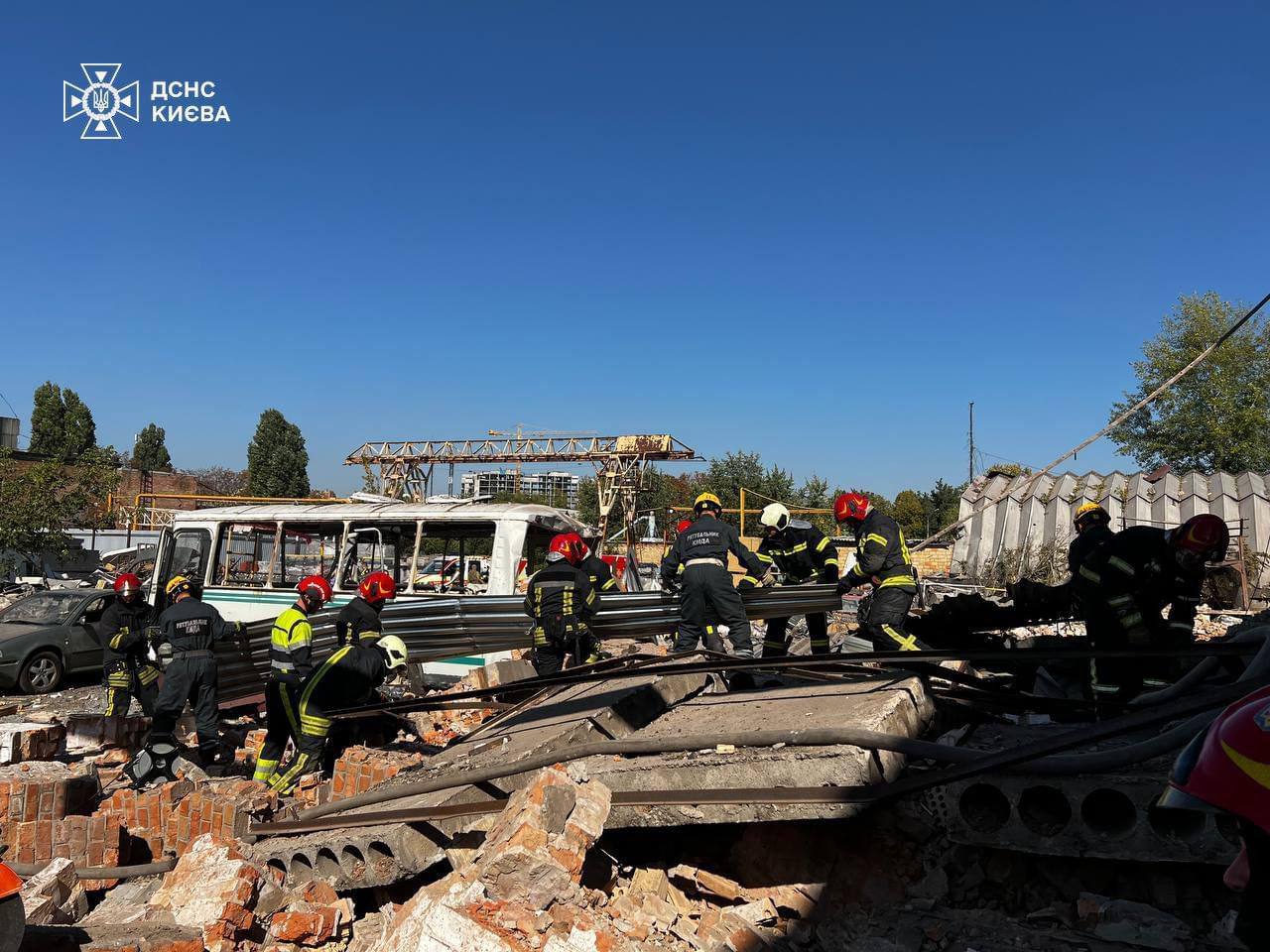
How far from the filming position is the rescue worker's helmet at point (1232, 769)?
6.40 feet

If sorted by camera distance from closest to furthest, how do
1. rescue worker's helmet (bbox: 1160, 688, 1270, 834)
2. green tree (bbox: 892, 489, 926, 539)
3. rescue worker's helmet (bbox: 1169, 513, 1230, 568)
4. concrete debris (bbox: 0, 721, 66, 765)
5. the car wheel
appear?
rescue worker's helmet (bbox: 1160, 688, 1270, 834), rescue worker's helmet (bbox: 1169, 513, 1230, 568), concrete debris (bbox: 0, 721, 66, 765), the car wheel, green tree (bbox: 892, 489, 926, 539)

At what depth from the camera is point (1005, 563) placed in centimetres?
1598

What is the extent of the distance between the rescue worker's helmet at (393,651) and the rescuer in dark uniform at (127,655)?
3.59 metres

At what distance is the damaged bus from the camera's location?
32.5ft

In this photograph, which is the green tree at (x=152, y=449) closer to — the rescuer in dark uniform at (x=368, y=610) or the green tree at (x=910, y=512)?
the green tree at (x=910, y=512)

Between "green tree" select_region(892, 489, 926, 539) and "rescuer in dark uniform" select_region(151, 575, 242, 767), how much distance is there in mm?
40935

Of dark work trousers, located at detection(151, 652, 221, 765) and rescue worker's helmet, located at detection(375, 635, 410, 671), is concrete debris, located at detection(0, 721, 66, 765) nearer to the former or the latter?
dark work trousers, located at detection(151, 652, 221, 765)

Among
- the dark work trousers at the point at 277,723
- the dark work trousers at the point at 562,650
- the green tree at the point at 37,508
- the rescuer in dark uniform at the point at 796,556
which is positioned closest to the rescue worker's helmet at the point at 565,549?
the dark work trousers at the point at 562,650

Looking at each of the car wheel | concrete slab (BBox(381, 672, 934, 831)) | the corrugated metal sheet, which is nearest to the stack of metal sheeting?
concrete slab (BBox(381, 672, 934, 831))

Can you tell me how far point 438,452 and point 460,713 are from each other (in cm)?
2144

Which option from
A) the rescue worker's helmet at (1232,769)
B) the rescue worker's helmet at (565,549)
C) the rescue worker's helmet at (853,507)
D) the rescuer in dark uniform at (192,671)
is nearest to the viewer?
the rescue worker's helmet at (1232,769)

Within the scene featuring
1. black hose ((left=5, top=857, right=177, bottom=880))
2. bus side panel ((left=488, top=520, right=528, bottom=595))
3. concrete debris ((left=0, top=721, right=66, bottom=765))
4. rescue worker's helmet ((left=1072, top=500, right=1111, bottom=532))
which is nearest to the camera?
black hose ((left=5, top=857, right=177, bottom=880))

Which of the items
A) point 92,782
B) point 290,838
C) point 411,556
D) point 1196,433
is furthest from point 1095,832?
point 1196,433

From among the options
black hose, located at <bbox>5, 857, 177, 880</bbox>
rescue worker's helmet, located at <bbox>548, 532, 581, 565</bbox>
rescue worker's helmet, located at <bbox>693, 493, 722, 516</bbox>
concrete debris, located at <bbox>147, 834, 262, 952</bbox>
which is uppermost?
rescue worker's helmet, located at <bbox>693, 493, 722, 516</bbox>
